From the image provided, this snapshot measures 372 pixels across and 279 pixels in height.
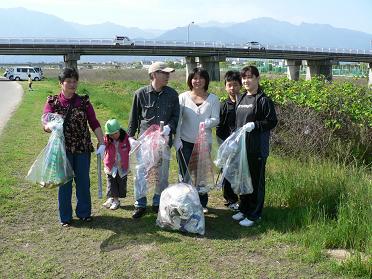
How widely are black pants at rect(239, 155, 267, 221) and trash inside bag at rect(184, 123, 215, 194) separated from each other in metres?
0.44

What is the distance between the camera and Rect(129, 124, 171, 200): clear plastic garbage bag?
4.49m

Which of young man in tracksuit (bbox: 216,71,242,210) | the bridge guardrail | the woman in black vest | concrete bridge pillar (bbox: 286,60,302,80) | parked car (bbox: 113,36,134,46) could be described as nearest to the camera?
the woman in black vest

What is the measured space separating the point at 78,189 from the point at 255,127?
6.65 ft

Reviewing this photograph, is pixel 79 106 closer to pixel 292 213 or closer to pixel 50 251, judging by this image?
pixel 50 251

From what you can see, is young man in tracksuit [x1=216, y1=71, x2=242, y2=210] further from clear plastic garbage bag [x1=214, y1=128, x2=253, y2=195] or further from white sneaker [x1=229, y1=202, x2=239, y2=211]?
clear plastic garbage bag [x1=214, y1=128, x2=253, y2=195]

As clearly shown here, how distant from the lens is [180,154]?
4.73 m

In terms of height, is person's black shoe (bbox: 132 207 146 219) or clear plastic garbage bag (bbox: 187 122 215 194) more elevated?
clear plastic garbage bag (bbox: 187 122 215 194)

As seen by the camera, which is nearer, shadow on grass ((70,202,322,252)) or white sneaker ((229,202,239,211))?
shadow on grass ((70,202,322,252))

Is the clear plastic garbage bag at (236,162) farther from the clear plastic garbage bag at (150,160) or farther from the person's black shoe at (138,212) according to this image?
the person's black shoe at (138,212)

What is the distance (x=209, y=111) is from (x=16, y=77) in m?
49.9

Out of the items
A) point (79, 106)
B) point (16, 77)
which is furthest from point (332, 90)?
point (16, 77)

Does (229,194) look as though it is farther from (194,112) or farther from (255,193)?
(194,112)

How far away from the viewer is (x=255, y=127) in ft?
13.7

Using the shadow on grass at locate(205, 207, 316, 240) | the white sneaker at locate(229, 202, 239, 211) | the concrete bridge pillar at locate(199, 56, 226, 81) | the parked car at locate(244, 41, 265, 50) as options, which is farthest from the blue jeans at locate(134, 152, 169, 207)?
the parked car at locate(244, 41, 265, 50)
